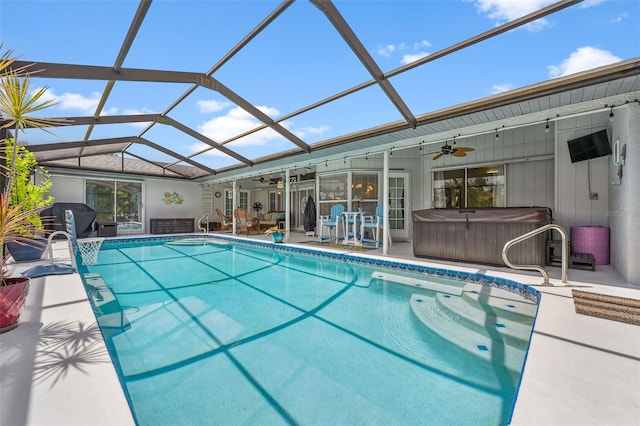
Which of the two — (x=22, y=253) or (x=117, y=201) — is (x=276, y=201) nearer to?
(x=117, y=201)

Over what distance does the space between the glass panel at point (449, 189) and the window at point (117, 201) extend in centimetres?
1142

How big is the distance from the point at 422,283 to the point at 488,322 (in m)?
1.50

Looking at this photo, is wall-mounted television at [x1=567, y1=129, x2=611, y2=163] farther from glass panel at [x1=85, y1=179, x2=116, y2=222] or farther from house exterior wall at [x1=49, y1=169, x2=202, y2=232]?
glass panel at [x1=85, y1=179, x2=116, y2=222]

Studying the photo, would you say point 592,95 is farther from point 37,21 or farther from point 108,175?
point 108,175

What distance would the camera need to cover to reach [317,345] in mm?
2615

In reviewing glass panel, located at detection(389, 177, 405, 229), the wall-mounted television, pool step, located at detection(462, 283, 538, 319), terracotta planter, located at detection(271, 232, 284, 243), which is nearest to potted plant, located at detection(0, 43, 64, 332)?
pool step, located at detection(462, 283, 538, 319)

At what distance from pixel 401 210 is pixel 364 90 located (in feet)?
16.0

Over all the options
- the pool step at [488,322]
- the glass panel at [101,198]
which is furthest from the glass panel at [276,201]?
the pool step at [488,322]

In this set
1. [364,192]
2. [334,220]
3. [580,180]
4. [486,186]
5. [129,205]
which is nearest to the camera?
[580,180]

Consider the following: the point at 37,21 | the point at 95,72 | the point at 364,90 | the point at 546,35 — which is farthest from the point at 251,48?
the point at 546,35

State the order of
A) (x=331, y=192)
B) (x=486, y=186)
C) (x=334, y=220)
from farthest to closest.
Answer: (x=331, y=192), (x=334, y=220), (x=486, y=186)

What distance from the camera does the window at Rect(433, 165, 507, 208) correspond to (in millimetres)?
7547

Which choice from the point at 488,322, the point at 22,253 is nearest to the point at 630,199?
the point at 488,322

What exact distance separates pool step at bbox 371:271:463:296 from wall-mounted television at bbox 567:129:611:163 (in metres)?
3.47
